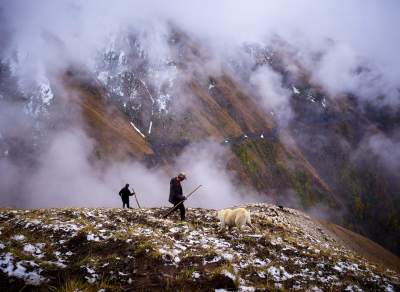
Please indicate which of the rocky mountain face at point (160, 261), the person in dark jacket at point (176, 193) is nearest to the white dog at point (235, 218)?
the rocky mountain face at point (160, 261)

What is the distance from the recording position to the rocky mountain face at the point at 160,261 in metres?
8.72

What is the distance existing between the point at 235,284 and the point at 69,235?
6.88 m

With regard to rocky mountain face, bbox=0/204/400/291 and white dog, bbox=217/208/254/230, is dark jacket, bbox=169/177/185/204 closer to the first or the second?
rocky mountain face, bbox=0/204/400/291

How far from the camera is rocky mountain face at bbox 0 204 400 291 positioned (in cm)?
872

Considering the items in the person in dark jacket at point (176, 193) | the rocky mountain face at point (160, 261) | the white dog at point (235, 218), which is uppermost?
the person in dark jacket at point (176, 193)

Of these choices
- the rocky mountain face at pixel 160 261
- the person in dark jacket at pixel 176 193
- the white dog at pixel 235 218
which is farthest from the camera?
the person in dark jacket at pixel 176 193

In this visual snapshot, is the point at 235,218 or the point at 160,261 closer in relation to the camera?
the point at 160,261

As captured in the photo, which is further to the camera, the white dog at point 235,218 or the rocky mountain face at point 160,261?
the white dog at point 235,218

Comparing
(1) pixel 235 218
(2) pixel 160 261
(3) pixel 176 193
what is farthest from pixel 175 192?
(2) pixel 160 261

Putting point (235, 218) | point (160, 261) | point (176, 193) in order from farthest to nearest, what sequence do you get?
point (176, 193)
point (235, 218)
point (160, 261)

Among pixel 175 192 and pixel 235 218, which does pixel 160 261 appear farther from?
pixel 175 192

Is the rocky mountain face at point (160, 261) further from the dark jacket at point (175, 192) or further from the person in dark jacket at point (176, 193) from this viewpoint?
the dark jacket at point (175, 192)

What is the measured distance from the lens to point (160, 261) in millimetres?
10453

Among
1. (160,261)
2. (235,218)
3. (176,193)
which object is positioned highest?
(176,193)
